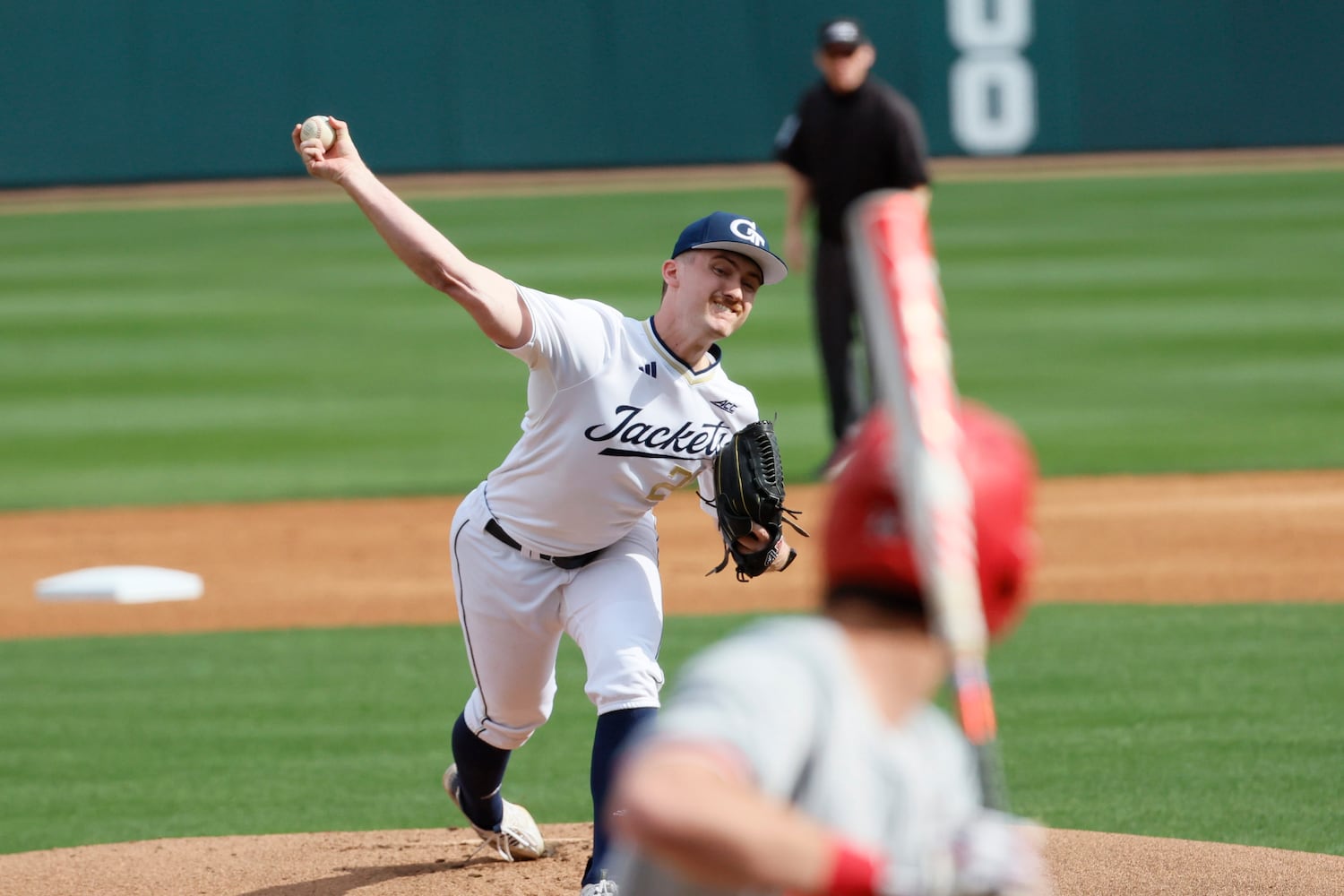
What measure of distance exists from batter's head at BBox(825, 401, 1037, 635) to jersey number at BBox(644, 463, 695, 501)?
273cm

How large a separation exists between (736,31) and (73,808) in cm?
1793

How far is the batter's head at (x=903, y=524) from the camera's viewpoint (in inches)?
66.8

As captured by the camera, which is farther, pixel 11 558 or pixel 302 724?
pixel 11 558

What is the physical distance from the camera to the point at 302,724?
6.31 meters

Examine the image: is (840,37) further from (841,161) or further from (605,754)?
(605,754)

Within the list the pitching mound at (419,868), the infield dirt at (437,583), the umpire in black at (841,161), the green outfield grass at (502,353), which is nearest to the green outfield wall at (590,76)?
the green outfield grass at (502,353)

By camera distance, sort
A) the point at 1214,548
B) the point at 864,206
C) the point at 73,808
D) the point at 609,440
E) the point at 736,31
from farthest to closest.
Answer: the point at 736,31
the point at 1214,548
the point at 73,808
the point at 609,440
the point at 864,206

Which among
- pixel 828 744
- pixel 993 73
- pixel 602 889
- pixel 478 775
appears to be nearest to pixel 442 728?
pixel 478 775

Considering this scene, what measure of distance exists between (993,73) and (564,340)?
62.2 ft

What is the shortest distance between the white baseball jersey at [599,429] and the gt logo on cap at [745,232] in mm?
362

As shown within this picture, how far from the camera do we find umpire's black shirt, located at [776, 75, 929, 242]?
9.56 m

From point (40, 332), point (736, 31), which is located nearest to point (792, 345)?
point (40, 332)

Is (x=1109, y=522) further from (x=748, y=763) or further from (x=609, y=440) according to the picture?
(x=748, y=763)

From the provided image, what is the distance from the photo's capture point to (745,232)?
171 inches
